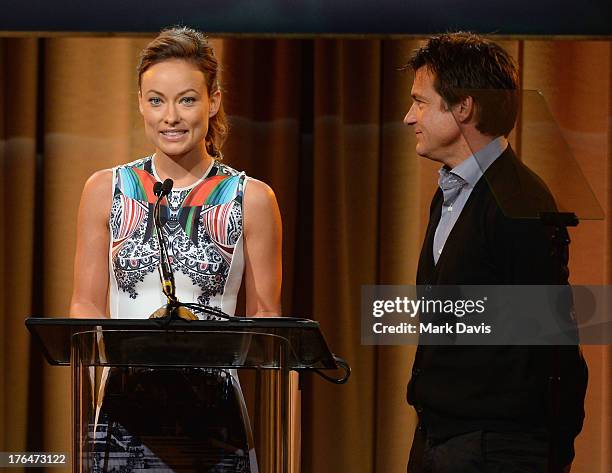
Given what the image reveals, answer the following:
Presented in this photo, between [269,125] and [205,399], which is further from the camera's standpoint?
[269,125]

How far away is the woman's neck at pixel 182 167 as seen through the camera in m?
3.17

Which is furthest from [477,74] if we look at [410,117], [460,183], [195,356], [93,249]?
[195,356]

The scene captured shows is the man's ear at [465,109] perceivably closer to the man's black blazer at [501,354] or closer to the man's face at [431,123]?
the man's face at [431,123]

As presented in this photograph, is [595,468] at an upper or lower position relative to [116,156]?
lower

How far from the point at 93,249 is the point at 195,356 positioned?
126 centimetres

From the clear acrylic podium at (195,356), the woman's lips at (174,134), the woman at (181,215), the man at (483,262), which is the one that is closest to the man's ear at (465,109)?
the man at (483,262)

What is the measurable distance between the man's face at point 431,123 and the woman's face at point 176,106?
65 centimetres

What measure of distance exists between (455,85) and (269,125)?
2.01 feet

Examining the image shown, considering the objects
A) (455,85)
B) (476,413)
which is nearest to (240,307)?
(476,413)

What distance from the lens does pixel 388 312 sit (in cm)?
326

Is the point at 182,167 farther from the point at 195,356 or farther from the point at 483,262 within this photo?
the point at 195,356

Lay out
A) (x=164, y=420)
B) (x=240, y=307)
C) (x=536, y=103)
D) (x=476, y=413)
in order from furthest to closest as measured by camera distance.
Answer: (x=536, y=103) < (x=240, y=307) < (x=476, y=413) < (x=164, y=420)

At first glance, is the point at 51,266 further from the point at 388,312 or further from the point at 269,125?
the point at 388,312

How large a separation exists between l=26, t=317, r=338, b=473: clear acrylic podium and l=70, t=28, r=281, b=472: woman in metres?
A: 0.95
